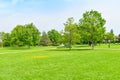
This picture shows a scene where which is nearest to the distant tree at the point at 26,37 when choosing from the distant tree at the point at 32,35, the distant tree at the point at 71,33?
the distant tree at the point at 32,35

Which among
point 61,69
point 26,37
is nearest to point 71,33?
point 26,37

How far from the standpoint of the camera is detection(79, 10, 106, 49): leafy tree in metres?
53.8

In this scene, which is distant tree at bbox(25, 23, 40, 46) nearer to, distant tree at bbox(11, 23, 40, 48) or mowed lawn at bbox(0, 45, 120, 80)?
distant tree at bbox(11, 23, 40, 48)

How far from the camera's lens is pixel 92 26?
2148 inches

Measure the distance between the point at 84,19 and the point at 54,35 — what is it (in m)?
62.4

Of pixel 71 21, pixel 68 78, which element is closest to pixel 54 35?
pixel 71 21

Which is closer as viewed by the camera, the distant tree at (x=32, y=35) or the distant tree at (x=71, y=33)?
the distant tree at (x=71, y=33)

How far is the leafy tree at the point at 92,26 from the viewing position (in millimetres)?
53812

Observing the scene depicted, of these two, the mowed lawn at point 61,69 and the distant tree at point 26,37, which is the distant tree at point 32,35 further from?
the mowed lawn at point 61,69

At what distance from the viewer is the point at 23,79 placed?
11.9 m

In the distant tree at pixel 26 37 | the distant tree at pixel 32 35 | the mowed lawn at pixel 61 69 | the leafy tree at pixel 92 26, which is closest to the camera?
the mowed lawn at pixel 61 69

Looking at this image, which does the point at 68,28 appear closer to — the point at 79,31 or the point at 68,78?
the point at 79,31

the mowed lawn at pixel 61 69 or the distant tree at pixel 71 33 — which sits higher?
the distant tree at pixel 71 33

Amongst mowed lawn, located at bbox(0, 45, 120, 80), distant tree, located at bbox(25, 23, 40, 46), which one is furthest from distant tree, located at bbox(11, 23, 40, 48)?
mowed lawn, located at bbox(0, 45, 120, 80)
